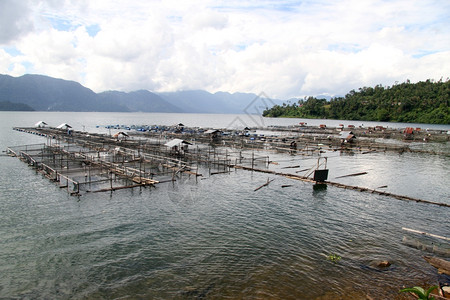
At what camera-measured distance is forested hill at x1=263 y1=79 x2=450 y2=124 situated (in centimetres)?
14188

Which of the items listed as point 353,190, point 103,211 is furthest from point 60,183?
point 353,190

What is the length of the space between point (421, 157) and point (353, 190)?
3304 cm

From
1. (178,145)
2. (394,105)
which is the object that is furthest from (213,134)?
(394,105)

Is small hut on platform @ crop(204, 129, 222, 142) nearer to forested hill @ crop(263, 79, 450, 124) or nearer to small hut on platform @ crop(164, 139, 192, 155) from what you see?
small hut on platform @ crop(164, 139, 192, 155)

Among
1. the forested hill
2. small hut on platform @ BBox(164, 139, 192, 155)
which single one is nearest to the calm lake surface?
small hut on platform @ BBox(164, 139, 192, 155)

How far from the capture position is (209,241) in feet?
54.4

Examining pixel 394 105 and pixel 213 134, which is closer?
pixel 213 134

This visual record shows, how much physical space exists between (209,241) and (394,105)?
562 feet

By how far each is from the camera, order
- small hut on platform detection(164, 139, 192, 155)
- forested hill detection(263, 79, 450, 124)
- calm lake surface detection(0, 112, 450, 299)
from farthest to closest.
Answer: forested hill detection(263, 79, 450, 124) < small hut on platform detection(164, 139, 192, 155) < calm lake surface detection(0, 112, 450, 299)

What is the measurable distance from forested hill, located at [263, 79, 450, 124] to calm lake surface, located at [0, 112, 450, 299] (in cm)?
14262

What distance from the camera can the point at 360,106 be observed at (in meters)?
173

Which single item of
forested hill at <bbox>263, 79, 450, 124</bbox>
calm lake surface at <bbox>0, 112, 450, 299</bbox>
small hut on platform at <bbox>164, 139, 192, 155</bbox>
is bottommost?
calm lake surface at <bbox>0, 112, 450, 299</bbox>

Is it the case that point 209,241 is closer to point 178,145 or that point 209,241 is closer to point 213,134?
point 178,145

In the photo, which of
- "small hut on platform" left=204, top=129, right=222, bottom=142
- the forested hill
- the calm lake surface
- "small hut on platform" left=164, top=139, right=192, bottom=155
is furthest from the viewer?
the forested hill
